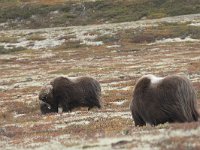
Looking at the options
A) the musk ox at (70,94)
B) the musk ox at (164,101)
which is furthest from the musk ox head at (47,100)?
the musk ox at (164,101)

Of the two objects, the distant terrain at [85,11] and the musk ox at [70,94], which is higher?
the musk ox at [70,94]

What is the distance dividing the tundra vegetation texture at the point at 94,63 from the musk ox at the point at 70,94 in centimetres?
78

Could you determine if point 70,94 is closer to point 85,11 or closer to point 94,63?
point 94,63

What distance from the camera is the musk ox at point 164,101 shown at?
1548cm

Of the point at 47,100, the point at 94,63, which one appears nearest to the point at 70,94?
the point at 47,100

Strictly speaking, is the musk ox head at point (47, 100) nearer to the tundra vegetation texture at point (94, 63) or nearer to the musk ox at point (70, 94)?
the musk ox at point (70, 94)

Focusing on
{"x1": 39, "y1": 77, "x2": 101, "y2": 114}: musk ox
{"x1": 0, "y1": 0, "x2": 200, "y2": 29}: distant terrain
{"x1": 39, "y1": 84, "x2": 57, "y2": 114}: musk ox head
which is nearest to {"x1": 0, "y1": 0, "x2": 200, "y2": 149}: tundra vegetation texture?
{"x1": 0, "y1": 0, "x2": 200, "y2": 29}: distant terrain

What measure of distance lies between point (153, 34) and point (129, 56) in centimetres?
2004

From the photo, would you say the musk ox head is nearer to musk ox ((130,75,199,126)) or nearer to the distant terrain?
musk ox ((130,75,199,126))

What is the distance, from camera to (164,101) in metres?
15.8

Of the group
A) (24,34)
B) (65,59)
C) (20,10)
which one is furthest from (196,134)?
(20,10)

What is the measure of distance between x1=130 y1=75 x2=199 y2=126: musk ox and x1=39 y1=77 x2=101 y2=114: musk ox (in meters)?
9.98

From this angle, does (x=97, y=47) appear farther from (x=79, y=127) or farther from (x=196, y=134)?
(x=196, y=134)

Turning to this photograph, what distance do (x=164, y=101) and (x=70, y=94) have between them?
11.3m
